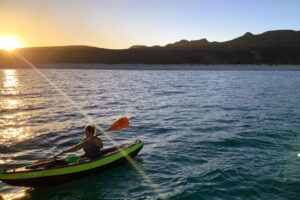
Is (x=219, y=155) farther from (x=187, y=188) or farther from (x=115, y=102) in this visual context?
(x=115, y=102)

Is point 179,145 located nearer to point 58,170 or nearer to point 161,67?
point 58,170

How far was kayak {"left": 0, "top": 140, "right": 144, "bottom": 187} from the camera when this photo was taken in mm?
12750

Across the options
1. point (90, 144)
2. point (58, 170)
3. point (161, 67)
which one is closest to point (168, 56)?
point (161, 67)

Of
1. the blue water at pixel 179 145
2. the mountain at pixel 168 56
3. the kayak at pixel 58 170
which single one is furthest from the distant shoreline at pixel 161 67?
the kayak at pixel 58 170

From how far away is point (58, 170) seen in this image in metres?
13.4

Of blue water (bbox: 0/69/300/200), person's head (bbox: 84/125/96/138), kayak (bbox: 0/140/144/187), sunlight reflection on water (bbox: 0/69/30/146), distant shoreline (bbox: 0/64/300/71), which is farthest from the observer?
distant shoreline (bbox: 0/64/300/71)

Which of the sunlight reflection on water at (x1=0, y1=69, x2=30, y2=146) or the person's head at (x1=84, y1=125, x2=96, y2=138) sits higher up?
the person's head at (x1=84, y1=125, x2=96, y2=138)

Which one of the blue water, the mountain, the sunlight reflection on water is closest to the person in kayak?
the blue water

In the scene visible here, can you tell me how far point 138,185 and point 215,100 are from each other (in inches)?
1046

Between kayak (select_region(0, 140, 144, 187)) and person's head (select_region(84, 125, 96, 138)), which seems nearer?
kayak (select_region(0, 140, 144, 187))

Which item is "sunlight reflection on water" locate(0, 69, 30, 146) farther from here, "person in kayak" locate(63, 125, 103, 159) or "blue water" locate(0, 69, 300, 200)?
"person in kayak" locate(63, 125, 103, 159)

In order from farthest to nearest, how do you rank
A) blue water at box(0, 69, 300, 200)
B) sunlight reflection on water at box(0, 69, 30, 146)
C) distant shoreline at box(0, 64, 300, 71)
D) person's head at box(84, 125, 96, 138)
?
1. distant shoreline at box(0, 64, 300, 71)
2. sunlight reflection on water at box(0, 69, 30, 146)
3. person's head at box(84, 125, 96, 138)
4. blue water at box(0, 69, 300, 200)

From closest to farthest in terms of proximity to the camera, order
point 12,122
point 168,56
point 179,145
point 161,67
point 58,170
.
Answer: point 58,170, point 179,145, point 12,122, point 161,67, point 168,56

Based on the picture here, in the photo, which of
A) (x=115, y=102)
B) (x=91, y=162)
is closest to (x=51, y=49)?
(x=115, y=102)
